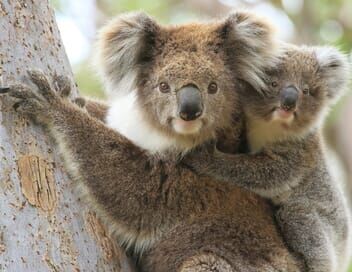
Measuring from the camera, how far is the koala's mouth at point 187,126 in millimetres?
4113

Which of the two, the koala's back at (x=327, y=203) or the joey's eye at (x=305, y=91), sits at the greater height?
the joey's eye at (x=305, y=91)

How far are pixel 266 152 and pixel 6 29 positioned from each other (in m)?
2.10

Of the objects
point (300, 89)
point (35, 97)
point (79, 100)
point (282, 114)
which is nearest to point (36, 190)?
point (35, 97)

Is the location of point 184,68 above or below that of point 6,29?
above

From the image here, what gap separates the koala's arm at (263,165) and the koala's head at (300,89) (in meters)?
0.18

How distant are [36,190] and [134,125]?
1.19m

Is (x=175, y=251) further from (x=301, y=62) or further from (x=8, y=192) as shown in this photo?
(x=301, y=62)

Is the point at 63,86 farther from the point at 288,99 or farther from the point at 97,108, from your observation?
the point at 288,99

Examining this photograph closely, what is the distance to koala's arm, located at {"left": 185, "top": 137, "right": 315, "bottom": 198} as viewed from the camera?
442cm

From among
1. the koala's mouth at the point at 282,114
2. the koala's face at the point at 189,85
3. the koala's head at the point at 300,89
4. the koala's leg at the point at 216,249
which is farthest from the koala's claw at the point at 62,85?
the koala's mouth at the point at 282,114

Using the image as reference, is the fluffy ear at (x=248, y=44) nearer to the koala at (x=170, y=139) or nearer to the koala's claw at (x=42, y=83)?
the koala at (x=170, y=139)

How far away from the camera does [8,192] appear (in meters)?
3.49

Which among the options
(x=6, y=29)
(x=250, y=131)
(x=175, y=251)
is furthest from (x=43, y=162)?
(x=250, y=131)

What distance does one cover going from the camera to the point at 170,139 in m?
4.38
